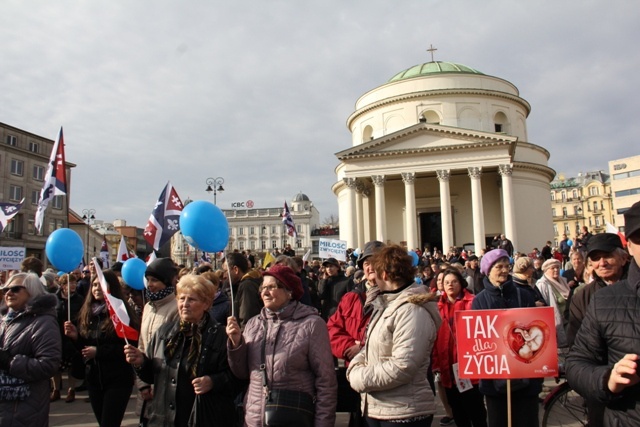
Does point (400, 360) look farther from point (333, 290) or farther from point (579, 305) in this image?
point (333, 290)

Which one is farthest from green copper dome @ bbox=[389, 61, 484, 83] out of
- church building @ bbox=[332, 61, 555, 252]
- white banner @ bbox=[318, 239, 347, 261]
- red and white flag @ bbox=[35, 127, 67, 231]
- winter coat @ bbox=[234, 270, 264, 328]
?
winter coat @ bbox=[234, 270, 264, 328]

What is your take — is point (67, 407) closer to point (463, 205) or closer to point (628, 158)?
point (463, 205)

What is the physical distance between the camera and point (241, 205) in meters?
114

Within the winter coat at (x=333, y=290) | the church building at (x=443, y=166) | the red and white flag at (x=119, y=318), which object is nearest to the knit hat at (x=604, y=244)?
the red and white flag at (x=119, y=318)

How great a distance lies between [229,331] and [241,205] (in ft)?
367

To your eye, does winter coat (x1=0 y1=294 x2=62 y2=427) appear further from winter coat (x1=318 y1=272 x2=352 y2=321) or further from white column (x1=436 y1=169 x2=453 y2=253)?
white column (x1=436 y1=169 x2=453 y2=253)

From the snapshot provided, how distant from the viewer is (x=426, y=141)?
36125mm

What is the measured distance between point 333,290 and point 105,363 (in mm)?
5223

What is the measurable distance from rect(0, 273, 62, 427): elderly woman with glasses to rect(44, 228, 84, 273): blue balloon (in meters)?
2.16

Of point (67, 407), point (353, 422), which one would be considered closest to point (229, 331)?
point (353, 422)

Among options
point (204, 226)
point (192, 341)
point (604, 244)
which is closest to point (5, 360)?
point (192, 341)

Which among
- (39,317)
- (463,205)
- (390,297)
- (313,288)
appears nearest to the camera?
(390,297)

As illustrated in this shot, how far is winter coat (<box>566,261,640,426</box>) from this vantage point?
246 centimetres

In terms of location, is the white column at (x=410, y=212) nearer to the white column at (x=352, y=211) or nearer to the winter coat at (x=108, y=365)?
the white column at (x=352, y=211)
